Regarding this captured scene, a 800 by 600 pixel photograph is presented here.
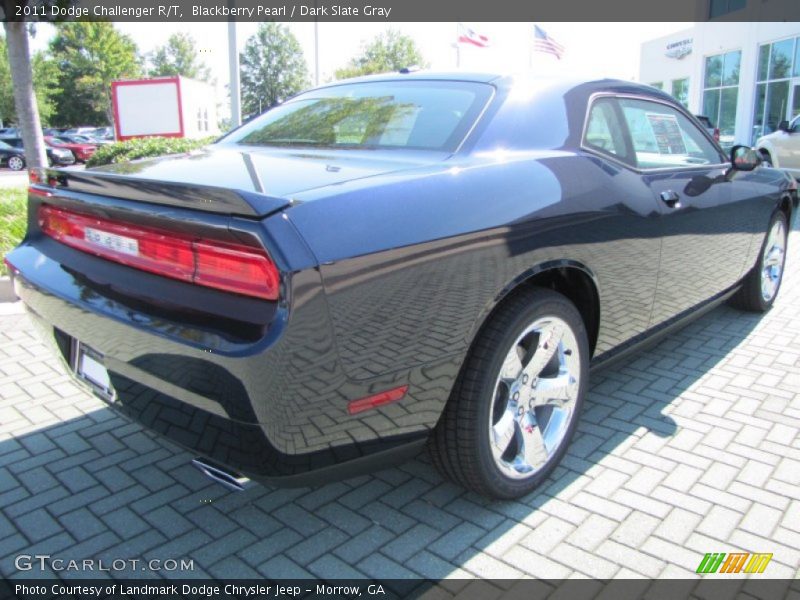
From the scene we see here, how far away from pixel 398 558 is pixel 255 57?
6707cm

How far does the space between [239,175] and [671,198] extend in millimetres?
2069

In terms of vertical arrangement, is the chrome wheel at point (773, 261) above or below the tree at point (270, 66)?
below

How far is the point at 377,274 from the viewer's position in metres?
1.85

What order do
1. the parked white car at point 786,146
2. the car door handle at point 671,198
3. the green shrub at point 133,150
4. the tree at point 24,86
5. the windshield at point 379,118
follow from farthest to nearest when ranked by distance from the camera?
the parked white car at point 786,146 → the green shrub at point 133,150 → the tree at point 24,86 → the car door handle at point 671,198 → the windshield at point 379,118

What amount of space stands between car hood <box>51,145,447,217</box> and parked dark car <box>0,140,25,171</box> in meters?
26.7

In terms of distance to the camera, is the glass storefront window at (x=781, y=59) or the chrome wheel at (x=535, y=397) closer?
the chrome wheel at (x=535, y=397)

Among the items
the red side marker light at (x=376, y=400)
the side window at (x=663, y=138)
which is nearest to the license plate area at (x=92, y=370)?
the red side marker light at (x=376, y=400)

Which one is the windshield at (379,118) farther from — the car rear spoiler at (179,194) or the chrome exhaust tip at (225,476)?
the chrome exhaust tip at (225,476)

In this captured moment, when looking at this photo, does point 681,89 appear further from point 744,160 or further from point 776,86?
point 744,160

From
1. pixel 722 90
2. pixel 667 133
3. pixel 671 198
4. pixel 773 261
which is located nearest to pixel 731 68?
pixel 722 90

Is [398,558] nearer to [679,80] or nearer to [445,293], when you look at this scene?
[445,293]

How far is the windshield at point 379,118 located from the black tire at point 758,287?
9.34ft

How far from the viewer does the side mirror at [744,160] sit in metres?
3.93

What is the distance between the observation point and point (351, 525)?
7.95 ft
